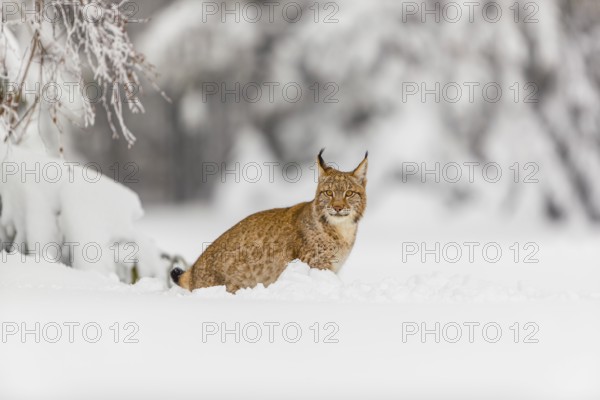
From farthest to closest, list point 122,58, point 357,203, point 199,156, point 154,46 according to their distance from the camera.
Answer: point 199,156 → point 154,46 → point 122,58 → point 357,203

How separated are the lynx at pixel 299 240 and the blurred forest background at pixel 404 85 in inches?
397

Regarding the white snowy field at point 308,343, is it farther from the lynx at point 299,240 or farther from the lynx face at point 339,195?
the lynx face at point 339,195

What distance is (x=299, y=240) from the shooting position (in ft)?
20.4

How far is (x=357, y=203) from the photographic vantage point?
20.6 ft

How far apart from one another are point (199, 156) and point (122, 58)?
1222 cm

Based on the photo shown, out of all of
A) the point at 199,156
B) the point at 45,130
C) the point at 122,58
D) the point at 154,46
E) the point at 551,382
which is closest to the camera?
the point at 551,382

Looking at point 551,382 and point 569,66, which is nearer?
point 551,382

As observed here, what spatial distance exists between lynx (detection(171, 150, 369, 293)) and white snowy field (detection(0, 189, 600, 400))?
469 millimetres

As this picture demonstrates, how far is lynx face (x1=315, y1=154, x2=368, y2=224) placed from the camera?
6.18 metres

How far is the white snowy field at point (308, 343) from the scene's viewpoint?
449 centimetres

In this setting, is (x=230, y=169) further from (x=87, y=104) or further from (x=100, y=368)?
(x=100, y=368)

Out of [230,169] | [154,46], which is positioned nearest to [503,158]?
[230,169]

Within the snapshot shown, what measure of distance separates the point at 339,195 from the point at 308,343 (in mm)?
1688

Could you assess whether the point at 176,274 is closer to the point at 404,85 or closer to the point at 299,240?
the point at 299,240
